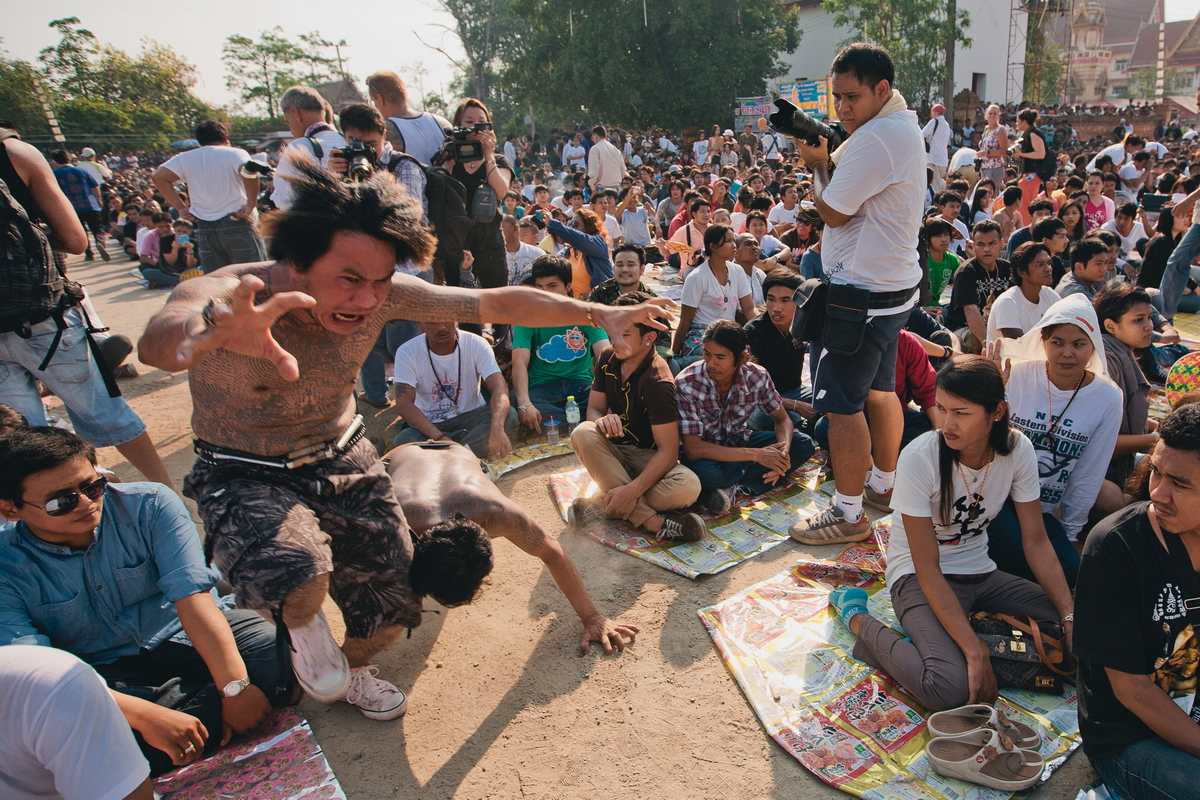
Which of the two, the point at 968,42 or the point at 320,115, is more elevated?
the point at 968,42

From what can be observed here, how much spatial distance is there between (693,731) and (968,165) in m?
11.6

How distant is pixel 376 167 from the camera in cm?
471

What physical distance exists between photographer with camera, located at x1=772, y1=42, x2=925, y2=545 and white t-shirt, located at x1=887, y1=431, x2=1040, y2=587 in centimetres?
68

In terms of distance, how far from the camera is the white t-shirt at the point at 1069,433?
117 inches

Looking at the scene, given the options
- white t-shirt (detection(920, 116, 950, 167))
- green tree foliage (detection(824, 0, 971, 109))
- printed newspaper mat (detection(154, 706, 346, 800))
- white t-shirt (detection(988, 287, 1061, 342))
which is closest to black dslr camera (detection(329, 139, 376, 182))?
printed newspaper mat (detection(154, 706, 346, 800))

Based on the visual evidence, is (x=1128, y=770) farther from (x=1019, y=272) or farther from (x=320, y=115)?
(x=320, y=115)

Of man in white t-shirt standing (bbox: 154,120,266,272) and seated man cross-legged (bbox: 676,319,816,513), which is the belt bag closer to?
seated man cross-legged (bbox: 676,319,816,513)

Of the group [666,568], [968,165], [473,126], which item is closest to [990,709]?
[666,568]

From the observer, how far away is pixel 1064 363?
9.86 ft

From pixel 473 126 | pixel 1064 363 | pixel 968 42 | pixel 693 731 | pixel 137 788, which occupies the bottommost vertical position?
pixel 693 731

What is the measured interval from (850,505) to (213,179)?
5262mm

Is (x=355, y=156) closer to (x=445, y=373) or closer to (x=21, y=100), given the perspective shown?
(x=445, y=373)

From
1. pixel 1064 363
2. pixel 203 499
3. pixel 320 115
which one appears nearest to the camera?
pixel 203 499

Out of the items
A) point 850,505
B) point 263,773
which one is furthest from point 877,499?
point 263,773
